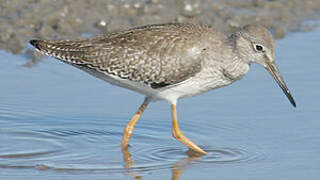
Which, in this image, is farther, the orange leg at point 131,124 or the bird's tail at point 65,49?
the orange leg at point 131,124

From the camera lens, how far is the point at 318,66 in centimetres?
1184

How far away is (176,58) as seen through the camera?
9523 millimetres

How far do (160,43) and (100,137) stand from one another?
1.53 m

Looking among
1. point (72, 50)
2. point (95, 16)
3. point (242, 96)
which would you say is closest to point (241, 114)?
point (242, 96)

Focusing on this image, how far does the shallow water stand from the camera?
29.5 feet

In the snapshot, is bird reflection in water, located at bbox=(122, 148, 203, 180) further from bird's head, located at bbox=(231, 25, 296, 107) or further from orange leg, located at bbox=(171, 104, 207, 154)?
bird's head, located at bbox=(231, 25, 296, 107)

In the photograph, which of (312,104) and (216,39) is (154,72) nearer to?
(216,39)

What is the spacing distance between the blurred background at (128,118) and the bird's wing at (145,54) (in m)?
0.92

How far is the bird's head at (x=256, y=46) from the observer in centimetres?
942

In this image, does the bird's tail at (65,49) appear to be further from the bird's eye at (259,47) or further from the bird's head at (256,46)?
the bird's eye at (259,47)

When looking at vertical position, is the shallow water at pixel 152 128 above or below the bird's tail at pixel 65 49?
below

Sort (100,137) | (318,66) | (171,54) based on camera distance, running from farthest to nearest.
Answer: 1. (318,66)
2. (100,137)
3. (171,54)

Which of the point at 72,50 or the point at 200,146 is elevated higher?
the point at 72,50

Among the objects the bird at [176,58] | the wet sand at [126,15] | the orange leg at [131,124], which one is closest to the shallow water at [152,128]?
the orange leg at [131,124]
